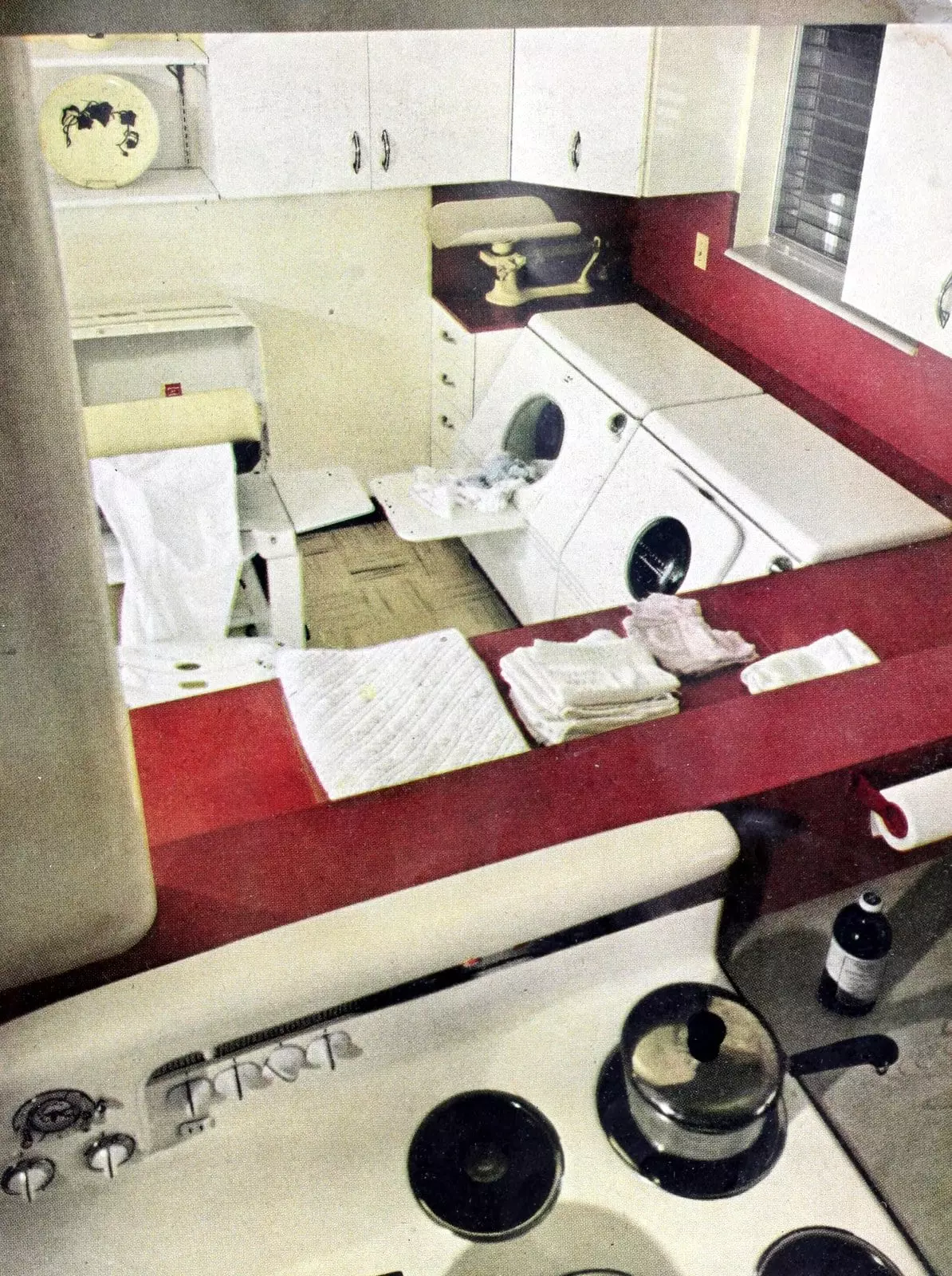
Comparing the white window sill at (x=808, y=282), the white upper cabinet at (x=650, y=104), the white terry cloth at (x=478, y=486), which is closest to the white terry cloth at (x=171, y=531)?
the white terry cloth at (x=478, y=486)

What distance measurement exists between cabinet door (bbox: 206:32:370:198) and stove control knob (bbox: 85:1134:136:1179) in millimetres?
3325

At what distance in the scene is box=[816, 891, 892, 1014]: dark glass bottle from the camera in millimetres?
1423

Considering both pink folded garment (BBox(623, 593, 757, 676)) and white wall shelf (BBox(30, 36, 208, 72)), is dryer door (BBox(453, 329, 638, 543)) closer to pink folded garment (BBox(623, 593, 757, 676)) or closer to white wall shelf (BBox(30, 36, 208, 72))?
pink folded garment (BBox(623, 593, 757, 676))

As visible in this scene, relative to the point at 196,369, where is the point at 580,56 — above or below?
above

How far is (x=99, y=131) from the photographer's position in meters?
3.77

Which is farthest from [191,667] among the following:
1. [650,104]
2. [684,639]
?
[650,104]

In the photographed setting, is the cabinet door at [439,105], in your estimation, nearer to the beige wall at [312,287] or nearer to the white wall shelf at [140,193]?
the beige wall at [312,287]

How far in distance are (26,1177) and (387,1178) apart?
381 millimetres

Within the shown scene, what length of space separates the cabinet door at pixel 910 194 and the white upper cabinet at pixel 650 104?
1.05 m

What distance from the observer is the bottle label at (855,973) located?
1.43 m

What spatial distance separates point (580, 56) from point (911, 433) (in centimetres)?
163

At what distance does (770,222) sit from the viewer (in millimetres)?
3674

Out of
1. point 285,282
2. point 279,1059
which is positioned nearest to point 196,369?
point 285,282

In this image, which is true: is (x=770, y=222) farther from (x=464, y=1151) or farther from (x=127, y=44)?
(x=464, y=1151)
